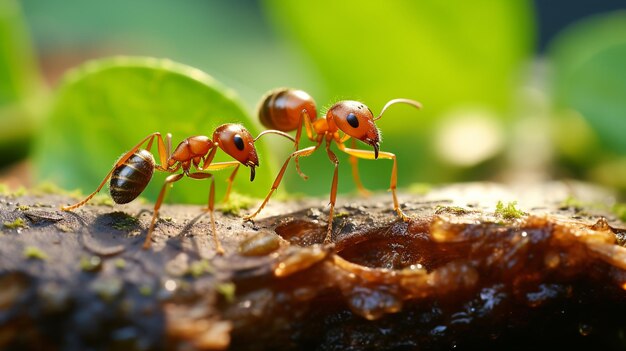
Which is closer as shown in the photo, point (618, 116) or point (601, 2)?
point (618, 116)

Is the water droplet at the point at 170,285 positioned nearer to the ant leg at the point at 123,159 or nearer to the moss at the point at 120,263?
the moss at the point at 120,263

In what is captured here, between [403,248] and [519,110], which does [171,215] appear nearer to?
[403,248]

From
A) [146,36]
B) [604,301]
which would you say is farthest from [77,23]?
[604,301]

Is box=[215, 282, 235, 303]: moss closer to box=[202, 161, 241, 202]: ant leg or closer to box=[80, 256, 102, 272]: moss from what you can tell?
box=[80, 256, 102, 272]: moss

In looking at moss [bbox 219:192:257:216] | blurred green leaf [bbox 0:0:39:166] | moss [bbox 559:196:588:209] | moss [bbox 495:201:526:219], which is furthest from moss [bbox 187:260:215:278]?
blurred green leaf [bbox 0:0:39:166]

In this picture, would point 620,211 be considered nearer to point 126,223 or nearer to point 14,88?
point 126,223
